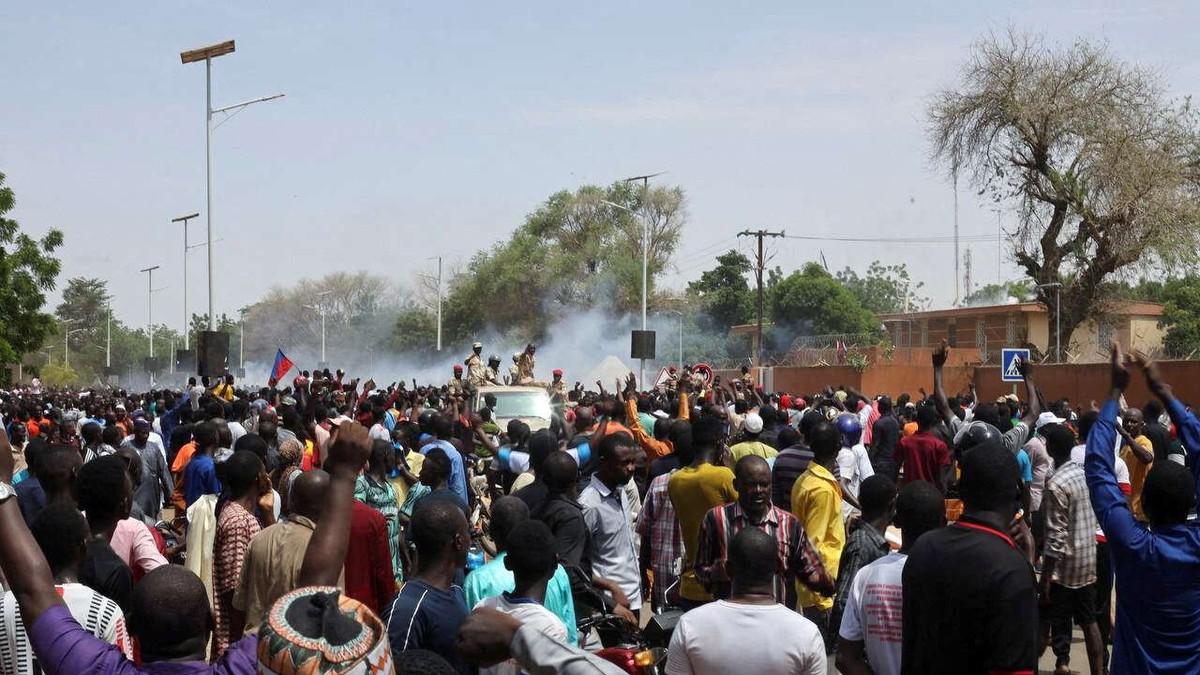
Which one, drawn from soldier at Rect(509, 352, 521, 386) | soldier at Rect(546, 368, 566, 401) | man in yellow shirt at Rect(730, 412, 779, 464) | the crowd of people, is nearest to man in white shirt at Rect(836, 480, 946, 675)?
the crowd of people

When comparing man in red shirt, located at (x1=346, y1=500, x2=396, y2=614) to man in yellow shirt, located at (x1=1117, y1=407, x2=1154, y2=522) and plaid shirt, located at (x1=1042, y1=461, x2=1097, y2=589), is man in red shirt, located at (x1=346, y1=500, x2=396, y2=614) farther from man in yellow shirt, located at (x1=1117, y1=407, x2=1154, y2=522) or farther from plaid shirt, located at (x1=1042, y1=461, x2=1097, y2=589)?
man in yellow shirt, located at (x1=1117, y1=407, x2=1154, y2=522)

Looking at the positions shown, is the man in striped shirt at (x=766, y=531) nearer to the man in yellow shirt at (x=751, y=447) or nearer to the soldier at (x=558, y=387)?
the man in yellow shirt at (x=751, y=447)

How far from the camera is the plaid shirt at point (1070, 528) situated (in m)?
7.93

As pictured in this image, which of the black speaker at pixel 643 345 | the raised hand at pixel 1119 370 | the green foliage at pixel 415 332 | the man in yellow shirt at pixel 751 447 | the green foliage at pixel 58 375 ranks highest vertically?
the green foliage at pixel 415 332

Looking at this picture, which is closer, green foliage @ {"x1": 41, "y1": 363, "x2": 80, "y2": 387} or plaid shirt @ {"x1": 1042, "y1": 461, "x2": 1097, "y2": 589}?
plaid shirt @ {"x1": 1042, "y1": 461, "x2": 1097, "y2": 589}

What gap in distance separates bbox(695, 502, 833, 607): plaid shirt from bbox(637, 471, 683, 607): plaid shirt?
1.08 metres

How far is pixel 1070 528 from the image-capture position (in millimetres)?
7977

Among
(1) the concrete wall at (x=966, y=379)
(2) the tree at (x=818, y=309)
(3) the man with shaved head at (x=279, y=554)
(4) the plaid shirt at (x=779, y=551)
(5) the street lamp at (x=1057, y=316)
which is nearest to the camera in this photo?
(3) the man with shaved head at (x=279, y=554)

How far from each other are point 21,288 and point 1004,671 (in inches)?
1335

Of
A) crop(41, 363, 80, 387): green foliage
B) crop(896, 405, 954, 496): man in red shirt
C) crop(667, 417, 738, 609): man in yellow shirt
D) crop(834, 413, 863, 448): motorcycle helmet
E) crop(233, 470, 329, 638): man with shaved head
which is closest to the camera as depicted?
crop(233, 470, 329, 638): man with shaved head

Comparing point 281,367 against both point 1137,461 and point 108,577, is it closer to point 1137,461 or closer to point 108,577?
point 1137,461

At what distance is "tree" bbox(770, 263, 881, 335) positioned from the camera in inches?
2704

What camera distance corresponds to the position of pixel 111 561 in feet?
17.2

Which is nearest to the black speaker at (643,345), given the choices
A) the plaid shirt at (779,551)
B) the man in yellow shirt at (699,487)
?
the man in yellow shirt at (699,487)
